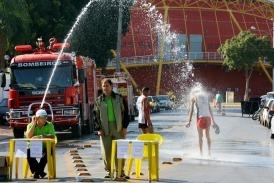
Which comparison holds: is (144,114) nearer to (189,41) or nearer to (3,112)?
(3,112)

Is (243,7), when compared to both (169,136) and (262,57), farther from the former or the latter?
(169,136)

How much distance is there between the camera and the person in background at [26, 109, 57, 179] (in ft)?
45.4

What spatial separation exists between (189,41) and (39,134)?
303 ft

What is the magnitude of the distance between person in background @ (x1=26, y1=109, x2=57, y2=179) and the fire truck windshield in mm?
11531

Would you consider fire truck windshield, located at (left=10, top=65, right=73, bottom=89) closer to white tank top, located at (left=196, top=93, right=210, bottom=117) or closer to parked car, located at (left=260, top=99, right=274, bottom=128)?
white tank top, located at (left=196, top=93, right=210, bottom=117)

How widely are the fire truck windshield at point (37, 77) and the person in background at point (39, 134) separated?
37.8 feet

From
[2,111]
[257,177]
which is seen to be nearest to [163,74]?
[2,111]

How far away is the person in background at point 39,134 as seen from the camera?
545 inches

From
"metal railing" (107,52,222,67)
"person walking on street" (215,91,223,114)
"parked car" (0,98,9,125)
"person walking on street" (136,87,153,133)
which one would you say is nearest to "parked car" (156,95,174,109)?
"person walking on street" (215,91,223,114)

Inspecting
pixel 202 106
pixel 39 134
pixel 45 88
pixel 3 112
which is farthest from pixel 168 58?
pixel 39 134

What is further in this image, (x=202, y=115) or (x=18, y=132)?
(x=18, y=132)

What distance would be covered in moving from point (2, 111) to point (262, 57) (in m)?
53.2

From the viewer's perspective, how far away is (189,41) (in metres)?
106

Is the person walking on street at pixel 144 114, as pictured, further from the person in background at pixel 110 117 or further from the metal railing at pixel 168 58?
the metal railing at pixel 168 58
